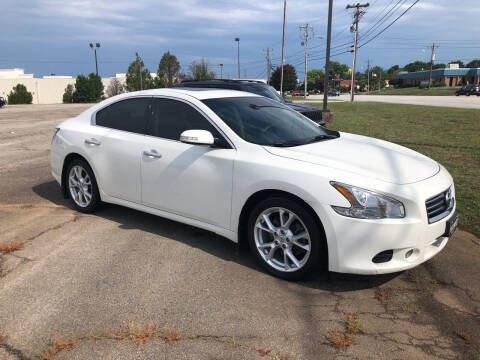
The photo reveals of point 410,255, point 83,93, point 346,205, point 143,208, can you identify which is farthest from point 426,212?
point 83,93

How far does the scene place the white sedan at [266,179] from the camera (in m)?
3.48

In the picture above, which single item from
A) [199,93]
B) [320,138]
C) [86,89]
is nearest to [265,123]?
[320,138]

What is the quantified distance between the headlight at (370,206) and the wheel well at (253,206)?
9.7 inches

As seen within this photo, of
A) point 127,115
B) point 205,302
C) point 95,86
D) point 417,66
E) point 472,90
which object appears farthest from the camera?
point 417,66

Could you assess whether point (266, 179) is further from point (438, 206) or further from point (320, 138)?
point (438, 206)

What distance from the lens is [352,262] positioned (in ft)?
11.5

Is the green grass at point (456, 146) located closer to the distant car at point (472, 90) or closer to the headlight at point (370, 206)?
the headlight at point (370, 206)

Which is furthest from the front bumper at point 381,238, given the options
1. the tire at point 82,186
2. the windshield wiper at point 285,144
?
the tire at point 82,186

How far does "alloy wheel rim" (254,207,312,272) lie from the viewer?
3.76m

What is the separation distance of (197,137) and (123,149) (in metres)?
1.31

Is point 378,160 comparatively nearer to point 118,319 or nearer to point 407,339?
point 407,339

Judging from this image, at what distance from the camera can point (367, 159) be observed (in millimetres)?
4004

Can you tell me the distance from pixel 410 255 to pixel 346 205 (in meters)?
0.69

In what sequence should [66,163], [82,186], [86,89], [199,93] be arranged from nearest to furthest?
[199,93], [82,186], [66,163], [86,89]
